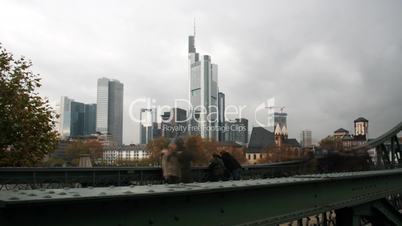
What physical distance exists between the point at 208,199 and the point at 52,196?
2.64 metres

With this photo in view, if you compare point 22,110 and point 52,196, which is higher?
point 22,110

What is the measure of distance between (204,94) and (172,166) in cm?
9808

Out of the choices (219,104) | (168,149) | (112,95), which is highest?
(112,95)

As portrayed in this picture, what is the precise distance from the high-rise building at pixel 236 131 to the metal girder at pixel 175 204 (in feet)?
394

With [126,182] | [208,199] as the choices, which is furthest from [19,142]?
[208,199]

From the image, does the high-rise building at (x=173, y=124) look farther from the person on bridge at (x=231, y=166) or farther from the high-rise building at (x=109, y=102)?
the high-rise building at (x=109, y=102)

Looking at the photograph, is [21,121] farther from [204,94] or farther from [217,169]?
[204,94]

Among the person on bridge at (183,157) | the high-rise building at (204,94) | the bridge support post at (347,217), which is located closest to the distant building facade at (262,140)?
the high-rise building at (204,94)

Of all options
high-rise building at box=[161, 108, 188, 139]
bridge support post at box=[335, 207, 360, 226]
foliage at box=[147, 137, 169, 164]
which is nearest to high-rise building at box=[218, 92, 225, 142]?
high-rise building at box=[161, 108, 188, 139]

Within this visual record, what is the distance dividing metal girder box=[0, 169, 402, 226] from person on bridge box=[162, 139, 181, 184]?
2.27m

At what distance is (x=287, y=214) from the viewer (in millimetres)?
8344

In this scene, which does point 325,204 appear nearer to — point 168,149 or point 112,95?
point 168,149

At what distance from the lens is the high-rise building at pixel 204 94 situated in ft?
341

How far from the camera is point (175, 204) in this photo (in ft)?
18.5
